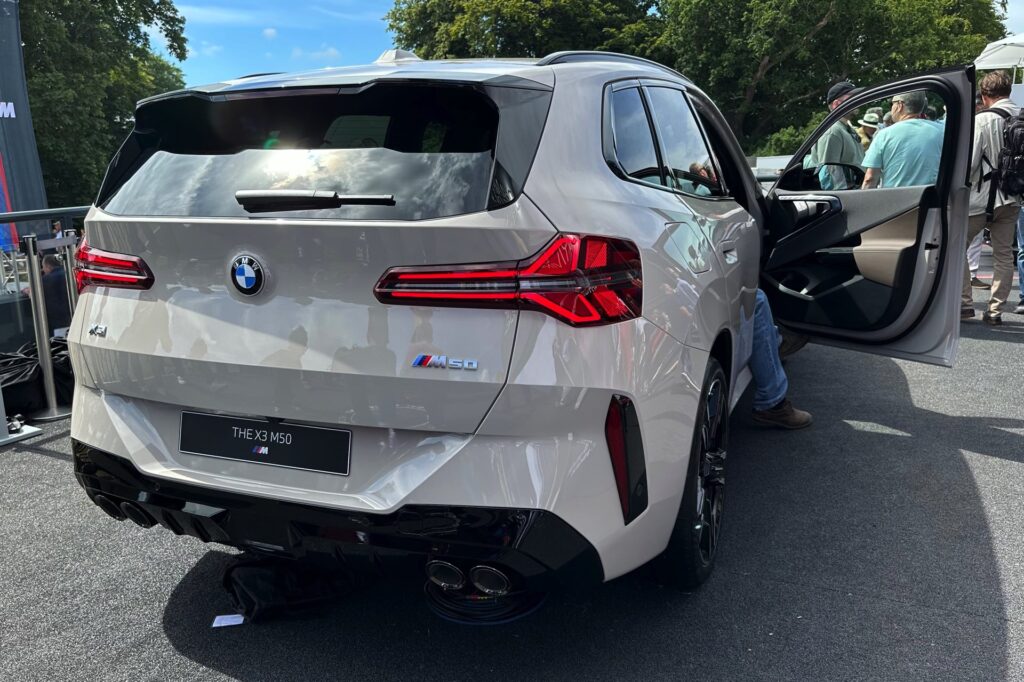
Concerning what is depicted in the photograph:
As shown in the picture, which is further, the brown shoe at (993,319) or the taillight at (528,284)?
the brown shoe at (993,319)

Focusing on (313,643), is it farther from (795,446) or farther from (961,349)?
(961,349)

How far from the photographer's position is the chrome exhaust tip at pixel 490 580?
217 cm

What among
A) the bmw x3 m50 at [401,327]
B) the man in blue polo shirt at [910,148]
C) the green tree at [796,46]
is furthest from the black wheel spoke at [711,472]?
the green tree at [796,46]

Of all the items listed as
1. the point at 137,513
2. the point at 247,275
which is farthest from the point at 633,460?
the point at 137,513

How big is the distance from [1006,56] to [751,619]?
18.4 meters

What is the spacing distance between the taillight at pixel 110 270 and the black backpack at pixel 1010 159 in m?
7.09

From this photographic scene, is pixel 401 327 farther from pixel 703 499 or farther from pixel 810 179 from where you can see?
pixel 810 179

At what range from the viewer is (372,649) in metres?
2.70

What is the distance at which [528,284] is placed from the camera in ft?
6.76

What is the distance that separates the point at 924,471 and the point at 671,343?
2.44m

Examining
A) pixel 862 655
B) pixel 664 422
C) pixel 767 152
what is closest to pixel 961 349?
pixel 862 655

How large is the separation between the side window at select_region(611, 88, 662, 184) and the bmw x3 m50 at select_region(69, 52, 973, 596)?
3 centimetres

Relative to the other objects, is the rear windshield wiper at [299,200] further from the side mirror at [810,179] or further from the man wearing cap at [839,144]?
the man wearing cap at [839,144]

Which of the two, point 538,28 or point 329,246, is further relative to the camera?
point 538,28
